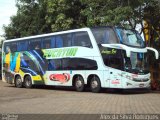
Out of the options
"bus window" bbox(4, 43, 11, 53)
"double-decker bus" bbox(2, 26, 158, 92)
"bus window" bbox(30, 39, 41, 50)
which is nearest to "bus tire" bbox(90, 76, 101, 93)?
"double-decker bus" bbox(2, 26, 158, 92)

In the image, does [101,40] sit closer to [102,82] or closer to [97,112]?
[102,82]

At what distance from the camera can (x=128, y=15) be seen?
2666 centimetres

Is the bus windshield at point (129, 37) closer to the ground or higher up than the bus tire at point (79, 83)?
higher up

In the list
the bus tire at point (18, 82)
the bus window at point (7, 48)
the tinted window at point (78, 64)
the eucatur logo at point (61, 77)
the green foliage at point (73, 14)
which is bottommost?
the bus tire at point (18, 82)

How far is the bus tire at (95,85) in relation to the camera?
24.5 m

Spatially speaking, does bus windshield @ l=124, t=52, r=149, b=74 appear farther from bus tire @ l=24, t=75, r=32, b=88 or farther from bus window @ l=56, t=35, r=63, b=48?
bus tire @ l=24, t=75, r=32, b=88

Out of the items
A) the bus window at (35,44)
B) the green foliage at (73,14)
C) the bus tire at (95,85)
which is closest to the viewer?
the bus tire at (95,85)

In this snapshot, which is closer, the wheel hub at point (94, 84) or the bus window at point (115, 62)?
the bus window at point (115, 62)

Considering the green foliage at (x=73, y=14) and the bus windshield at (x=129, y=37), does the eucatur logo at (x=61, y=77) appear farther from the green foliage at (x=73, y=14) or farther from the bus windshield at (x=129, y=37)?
the bus windshield at (x=129, y=37)

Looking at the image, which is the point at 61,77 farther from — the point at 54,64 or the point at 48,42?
the point at 48,42

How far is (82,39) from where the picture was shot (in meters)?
25.3

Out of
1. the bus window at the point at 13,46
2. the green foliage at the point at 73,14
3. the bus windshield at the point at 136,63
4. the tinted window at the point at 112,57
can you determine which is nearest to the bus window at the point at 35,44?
the bus window at the point at 13,46

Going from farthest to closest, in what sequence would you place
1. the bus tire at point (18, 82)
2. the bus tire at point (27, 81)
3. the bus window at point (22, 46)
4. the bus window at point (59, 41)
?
the bus tire at point (18, 82), the bus tire at point (27, 81), the bus window at point (22, 46), the bus window at point (59, 41)

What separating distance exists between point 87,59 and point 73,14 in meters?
13.4
